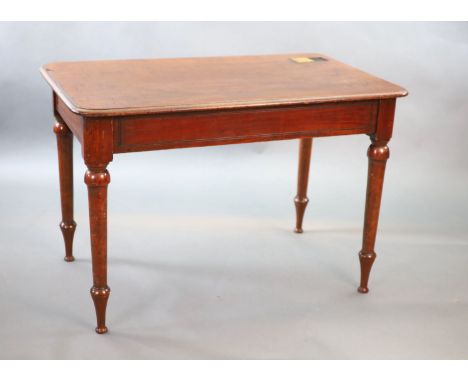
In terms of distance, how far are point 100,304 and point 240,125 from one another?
2.90ft

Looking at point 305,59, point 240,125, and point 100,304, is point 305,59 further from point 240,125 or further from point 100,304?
point 100,304

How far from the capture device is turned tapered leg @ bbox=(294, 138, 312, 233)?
4.20m

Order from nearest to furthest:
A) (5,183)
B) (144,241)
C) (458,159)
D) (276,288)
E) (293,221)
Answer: (276,288) → (144,241) → (293,221) → (5,183) → (458,159)

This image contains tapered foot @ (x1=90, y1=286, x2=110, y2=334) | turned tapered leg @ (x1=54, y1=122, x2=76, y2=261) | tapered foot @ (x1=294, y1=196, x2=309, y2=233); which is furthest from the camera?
tapered foot @ (x1=294, y1=196, x2=309, y2=233)

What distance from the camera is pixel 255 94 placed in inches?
127

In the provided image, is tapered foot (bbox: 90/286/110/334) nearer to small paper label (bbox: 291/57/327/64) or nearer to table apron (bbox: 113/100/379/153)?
table apron (bbox: 113/100/379/153)

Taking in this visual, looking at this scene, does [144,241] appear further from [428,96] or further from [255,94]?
[428,96]

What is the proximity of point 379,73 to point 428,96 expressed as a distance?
0.34 meters

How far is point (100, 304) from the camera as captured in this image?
3.28 meters

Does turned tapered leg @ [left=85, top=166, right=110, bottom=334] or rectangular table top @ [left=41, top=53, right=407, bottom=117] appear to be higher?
rectangular table top @ [left=41, top=53, right=407, bottom=117]

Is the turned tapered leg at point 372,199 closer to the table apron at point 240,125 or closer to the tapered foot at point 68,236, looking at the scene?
the table apron at point 240,125

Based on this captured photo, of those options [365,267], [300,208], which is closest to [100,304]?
[365,267]

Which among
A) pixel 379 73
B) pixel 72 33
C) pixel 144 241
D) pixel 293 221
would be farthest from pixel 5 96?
pixel 379 73

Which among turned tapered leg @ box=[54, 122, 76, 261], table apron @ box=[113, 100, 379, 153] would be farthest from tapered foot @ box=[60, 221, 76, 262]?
table apron @ box=[113, 100, 379, 153]
